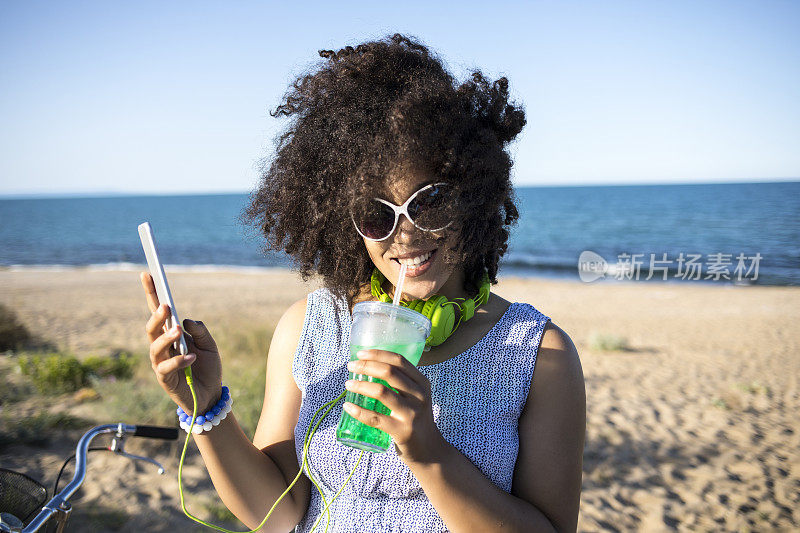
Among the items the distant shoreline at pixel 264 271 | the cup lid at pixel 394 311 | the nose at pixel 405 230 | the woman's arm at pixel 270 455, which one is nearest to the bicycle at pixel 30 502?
the woman's arm at pixel 270 455

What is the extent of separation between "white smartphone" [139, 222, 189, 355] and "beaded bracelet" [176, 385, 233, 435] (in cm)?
21

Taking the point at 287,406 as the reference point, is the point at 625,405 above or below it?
below

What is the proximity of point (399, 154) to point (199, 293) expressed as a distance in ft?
59.7

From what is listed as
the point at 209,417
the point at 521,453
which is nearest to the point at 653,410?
the point at 521,453

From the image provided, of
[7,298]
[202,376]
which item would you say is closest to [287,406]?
[202,376]

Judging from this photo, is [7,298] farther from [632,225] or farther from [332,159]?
[632,225]

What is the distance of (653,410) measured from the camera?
691cm

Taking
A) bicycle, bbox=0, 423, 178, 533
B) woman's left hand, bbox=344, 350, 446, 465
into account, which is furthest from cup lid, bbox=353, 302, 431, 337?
bicycle, bbox=0, 423, 178, 533

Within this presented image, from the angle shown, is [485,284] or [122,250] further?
[122,250]

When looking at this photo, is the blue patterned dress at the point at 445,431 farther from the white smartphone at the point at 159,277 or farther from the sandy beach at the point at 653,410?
the sandy beach at the point at 653,410

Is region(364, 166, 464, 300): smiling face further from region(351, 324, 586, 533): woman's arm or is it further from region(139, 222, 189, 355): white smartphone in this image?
region(139, 222, 189, 355): white smartphone

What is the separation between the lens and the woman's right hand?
138 cm

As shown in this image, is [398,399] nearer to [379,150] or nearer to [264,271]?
[379,150]

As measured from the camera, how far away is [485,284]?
1.92 m
